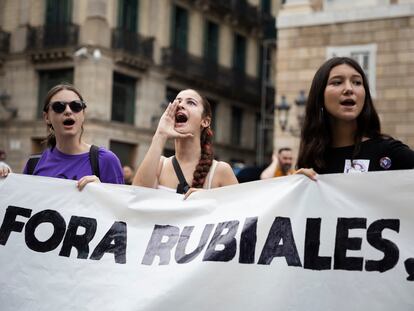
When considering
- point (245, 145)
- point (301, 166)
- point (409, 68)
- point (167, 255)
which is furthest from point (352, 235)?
point (245, 145)

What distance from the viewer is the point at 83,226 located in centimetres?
399

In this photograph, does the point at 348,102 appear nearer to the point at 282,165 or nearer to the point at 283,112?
the point at 282,165

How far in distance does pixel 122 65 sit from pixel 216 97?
19.9 feet

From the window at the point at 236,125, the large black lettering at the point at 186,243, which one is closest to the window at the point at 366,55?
the large black lettering at the point at 186,243

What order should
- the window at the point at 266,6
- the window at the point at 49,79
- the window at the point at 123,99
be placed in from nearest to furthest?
the window at the point at 49,79 < the window at the point at 123,99 < the window at the point at 266,6

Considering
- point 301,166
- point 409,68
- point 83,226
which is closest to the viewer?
point 301,166

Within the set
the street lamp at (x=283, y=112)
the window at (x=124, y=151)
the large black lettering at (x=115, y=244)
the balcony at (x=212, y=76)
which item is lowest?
the large black lettering at (x=115, y=244)

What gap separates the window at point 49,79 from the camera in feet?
78.9

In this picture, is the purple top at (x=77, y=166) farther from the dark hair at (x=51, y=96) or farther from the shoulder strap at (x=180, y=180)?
the shoulder strap at (x=180, y=180)

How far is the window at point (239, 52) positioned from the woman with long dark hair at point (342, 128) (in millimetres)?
27630

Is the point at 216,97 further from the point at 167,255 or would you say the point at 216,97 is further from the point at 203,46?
the point at 167,255

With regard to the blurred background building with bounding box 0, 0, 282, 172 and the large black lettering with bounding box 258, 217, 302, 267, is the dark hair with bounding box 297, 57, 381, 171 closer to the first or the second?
the large black lettering with bounding box 258, 217, 302, 267

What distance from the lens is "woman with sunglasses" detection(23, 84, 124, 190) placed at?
4.19m

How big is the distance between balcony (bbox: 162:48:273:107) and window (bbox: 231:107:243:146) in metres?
0.58
